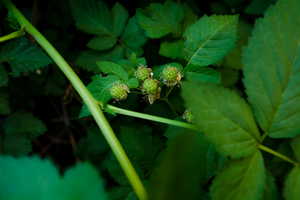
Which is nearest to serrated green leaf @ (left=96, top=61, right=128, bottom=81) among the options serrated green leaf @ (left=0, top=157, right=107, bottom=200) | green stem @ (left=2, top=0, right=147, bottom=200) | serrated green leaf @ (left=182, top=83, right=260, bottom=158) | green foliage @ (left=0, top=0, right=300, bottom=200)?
green foliage @ (left=0, top=0, right=300, bottom=200)

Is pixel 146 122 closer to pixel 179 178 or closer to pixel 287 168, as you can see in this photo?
pixel 287 168

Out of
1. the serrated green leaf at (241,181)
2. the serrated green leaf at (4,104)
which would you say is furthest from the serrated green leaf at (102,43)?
the serrated green leaf at (241,181)

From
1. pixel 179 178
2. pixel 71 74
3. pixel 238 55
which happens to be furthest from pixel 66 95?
pixel 179 178

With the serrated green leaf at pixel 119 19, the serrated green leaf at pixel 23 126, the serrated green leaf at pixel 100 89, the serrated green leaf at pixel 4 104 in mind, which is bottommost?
the serrated green leaf at pixel 23 126

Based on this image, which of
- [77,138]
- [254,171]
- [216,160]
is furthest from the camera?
[77,138]

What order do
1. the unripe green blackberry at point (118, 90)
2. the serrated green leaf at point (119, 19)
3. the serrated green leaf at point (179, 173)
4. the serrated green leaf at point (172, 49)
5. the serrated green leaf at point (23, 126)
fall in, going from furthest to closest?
the serrated green leaf at point (23, 126)
the serrated green leaf at point (119, 19)
the serrated green leaf at point (172, 49)
the unripe green blackberry at point (118, 90)
the serrated green leaf at point (179, 173)

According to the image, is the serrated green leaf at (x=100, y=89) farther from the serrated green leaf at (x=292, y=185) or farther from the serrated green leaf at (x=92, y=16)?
the serrated green leaf at (x=292, y=185)
